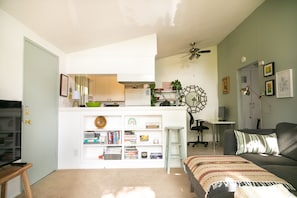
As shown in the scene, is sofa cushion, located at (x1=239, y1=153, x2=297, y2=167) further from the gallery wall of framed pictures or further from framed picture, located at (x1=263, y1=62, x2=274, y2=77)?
framed picture, located at (x1=263, y1=62, x2=274, y2=77)

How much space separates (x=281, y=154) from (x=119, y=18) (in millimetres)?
3061

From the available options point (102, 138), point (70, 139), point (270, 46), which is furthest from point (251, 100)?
point (70, 139)

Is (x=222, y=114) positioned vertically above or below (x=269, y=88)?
below

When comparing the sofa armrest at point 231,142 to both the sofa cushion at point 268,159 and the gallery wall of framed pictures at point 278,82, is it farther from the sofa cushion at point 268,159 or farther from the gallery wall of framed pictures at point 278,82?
the gallery wall of framed pictures at point 278,82

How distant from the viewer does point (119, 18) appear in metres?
3.06

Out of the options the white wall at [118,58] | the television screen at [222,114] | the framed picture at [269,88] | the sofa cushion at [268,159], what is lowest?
the sofa cushion at [268,159]

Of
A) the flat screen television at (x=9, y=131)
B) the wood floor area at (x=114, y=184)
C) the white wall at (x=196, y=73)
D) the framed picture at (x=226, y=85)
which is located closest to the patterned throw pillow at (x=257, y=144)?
the wood floor area at (x=114, y=184)

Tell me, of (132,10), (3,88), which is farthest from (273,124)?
(3,88)

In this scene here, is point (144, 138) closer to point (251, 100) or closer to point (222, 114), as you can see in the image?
point (222, 114)

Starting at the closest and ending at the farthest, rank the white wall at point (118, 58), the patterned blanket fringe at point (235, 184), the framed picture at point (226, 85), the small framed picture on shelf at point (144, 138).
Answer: the patterned blanket fringe at point (235, 184), the small framed picture on shelf at point (144, 138), the white wall at point (118, 58), the framed picture at point (226, 85)

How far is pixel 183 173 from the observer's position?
3.26 meters

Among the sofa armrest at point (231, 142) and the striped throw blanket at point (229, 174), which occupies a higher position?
the sofa armrest at point (231, 142)

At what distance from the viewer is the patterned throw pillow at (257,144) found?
2592mm

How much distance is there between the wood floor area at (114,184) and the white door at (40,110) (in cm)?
31
